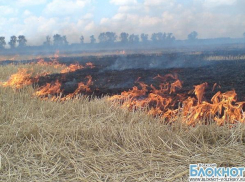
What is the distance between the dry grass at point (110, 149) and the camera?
11.1 ft

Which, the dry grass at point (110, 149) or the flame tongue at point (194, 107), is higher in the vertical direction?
the flame tongue at point (194, 107)

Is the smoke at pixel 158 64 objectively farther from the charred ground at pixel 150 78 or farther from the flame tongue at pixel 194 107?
the flame tongue at pixel 194 107

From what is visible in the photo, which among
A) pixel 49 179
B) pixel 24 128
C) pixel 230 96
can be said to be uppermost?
pixel 230 96

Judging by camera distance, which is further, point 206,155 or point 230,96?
point 230,96

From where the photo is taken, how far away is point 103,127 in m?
4.42

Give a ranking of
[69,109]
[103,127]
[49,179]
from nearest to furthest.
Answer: [49,179] → [103,127] → [69,109]

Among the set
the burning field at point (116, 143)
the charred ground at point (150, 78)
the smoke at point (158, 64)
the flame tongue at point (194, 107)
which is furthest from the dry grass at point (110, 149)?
A: the smoke at point (158, 64)

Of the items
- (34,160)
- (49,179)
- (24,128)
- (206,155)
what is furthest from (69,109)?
(206,155)

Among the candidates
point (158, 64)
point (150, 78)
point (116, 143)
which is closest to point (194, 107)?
point (116, 143)

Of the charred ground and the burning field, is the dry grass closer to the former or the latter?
the burning field

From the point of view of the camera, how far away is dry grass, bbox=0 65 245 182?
3.38 m

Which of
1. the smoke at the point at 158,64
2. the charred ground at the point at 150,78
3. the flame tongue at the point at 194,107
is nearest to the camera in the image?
the flame tongue at the point at 194,107

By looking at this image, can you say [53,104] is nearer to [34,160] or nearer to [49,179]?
[34,160]

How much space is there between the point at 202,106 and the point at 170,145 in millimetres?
1346
